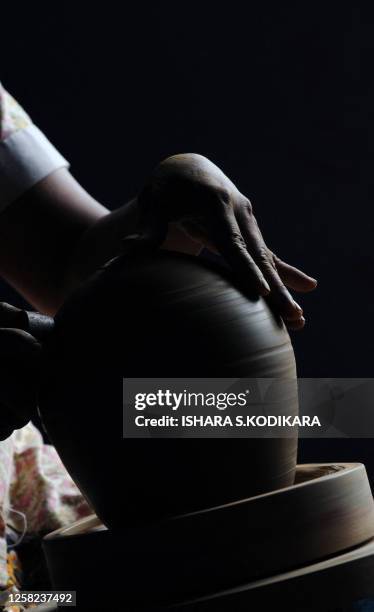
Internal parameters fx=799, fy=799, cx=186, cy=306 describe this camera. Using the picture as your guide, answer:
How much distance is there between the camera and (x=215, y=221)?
73cm

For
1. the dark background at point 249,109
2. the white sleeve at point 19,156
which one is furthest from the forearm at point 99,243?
the dark background at point 249,109

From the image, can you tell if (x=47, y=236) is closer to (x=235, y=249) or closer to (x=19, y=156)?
(x=19, y=156)

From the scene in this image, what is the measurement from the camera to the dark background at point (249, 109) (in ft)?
6.72

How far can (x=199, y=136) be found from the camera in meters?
2.09

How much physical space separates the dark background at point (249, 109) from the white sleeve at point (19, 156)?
770 millimetres

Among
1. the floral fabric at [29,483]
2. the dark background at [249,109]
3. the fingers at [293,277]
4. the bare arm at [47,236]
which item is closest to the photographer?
the fingers at [293,277]

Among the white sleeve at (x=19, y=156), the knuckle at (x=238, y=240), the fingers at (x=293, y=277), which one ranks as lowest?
the fingers at (x=293, y=277)

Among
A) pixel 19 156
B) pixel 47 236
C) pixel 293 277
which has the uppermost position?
pixel 19 156

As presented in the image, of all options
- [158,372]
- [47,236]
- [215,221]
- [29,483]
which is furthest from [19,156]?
[158,372]

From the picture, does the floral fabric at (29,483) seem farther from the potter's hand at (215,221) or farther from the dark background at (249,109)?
the dark background at (249,109)

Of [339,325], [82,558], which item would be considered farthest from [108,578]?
[339,325]

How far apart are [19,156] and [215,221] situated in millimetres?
689

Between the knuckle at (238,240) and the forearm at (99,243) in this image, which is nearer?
the knuckle at (238,240)

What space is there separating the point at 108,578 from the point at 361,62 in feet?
5.61
